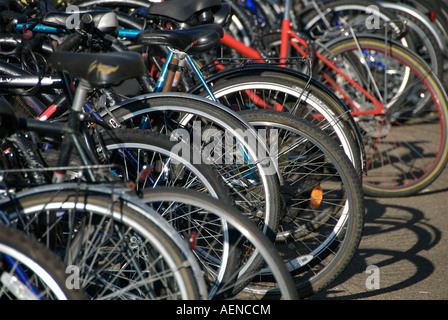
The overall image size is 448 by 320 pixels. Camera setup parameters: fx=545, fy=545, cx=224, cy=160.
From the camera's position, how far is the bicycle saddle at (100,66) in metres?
2.17

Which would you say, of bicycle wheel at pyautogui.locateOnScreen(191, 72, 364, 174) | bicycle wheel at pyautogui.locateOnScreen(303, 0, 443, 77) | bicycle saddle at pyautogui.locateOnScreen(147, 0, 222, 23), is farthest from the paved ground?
bicycle saddle at pyautogui.locateOnScreen(147, 0, 222, 23)

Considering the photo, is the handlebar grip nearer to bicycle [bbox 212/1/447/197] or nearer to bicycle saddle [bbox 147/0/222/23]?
A: bicycle saddle [bbox 147/0/222/23]

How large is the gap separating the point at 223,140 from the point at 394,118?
2322 mm

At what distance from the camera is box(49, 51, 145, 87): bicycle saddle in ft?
7.11

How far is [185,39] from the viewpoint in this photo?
297 centimetres

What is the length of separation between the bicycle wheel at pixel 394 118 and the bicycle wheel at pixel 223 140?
1.47 m

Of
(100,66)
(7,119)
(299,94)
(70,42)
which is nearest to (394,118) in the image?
(299,94)

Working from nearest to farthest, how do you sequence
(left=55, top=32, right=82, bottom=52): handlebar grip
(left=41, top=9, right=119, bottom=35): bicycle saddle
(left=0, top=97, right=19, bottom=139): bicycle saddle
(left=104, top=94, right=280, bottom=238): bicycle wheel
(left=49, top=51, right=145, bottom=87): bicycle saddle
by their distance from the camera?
(left=49, top=51, right=145, bottom=87): bicycle saddle → (left=0, top=97, right=19, bottom=139): bicycle saddle → (left=55, top=32, right=82, bottom=52): handlebar grip → (left=104, top=94, right=280, bottom=238): bicycle wheel → (left=41, top=9, right=119, bottom=35): bicycle saddle

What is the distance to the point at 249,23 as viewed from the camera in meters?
5.93

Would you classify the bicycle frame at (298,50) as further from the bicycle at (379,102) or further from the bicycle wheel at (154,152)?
the bicycle wheel at (154,152)

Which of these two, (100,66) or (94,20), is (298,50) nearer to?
(94,20)

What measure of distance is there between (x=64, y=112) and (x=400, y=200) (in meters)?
2.93

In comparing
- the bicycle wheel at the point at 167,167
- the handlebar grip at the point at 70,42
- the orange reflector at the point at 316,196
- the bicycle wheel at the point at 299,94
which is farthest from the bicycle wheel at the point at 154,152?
the orange reflector at the point at 316,196

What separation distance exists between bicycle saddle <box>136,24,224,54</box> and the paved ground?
5.23 ft
